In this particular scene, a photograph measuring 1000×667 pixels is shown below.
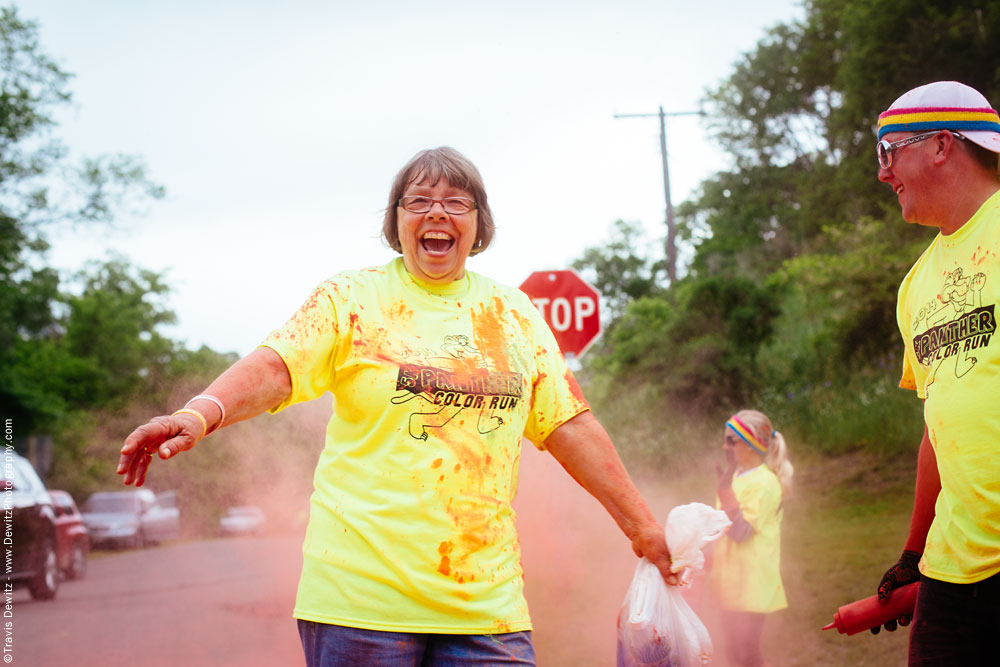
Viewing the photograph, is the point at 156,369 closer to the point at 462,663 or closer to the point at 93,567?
the point at 93,567

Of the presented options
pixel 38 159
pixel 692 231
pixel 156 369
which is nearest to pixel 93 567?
pixel 38 159

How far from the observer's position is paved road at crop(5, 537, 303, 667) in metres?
7.36

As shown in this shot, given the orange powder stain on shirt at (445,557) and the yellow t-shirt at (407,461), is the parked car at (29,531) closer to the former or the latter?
the yellow t-shirt at (407,461)

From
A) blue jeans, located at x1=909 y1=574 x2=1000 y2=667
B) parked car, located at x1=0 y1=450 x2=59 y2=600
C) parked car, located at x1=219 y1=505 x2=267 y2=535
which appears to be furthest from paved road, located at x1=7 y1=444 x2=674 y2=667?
blue jeans, located at x1=909 y1=574 x2=1000 y2=667

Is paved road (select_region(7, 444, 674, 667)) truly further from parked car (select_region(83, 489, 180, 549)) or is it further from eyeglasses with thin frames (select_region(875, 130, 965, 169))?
parked car (select_region(83, 489, 180, 549))

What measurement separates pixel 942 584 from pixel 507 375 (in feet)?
4.56

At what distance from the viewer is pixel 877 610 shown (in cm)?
301

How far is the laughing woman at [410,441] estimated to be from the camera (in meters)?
2.40

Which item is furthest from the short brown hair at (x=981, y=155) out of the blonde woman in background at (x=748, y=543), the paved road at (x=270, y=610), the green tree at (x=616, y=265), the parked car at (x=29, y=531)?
the green tree at (x=616, y=265)

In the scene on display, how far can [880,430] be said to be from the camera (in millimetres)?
13117

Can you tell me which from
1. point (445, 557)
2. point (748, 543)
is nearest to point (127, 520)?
point (748, 543)

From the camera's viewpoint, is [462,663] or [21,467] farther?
[21,467]

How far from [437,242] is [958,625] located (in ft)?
6.03

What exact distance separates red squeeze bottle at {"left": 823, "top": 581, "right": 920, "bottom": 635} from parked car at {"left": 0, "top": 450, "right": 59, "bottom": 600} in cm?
932
